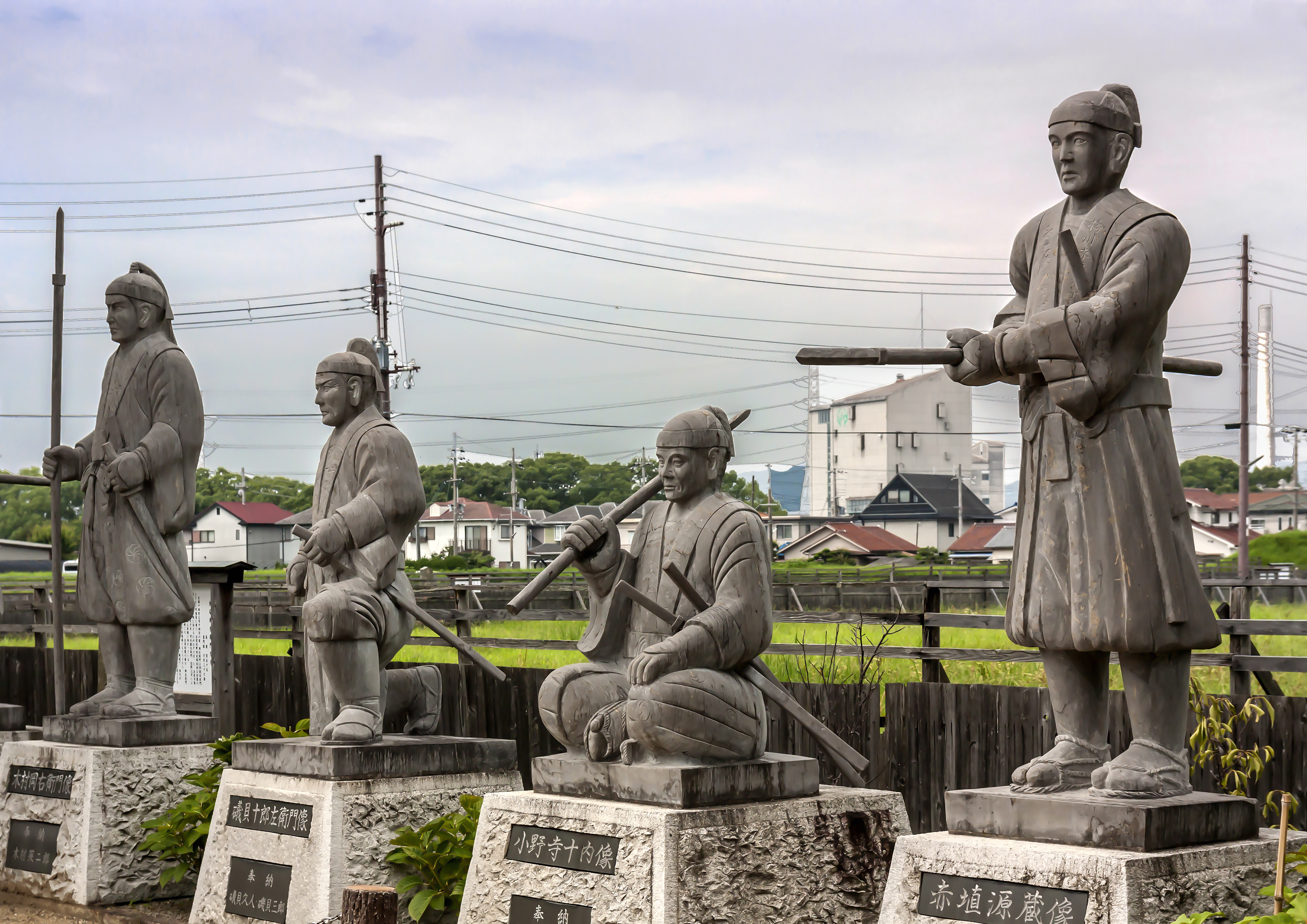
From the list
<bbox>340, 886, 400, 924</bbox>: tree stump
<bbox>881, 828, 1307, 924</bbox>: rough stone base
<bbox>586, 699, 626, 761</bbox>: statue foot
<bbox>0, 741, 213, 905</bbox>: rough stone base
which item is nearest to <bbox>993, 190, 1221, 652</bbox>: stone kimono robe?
<bbox>881, 828, 1307, 924</bbox>: rough stone base

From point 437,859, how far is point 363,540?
1.39m

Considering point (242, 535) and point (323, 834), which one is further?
point (242, 535)

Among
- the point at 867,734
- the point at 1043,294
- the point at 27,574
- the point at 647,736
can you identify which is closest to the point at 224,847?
the point at 647,736

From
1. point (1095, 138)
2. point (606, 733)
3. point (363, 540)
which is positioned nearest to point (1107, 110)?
point (1095, 138)

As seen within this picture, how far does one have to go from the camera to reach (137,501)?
743 cm

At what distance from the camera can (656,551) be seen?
5.43 m

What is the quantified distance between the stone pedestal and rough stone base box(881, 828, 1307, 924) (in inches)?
100

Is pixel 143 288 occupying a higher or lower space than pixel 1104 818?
higher

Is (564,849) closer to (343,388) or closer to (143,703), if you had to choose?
(343,388)

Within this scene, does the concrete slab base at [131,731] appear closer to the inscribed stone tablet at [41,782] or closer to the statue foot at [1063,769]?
the inscribed stone tablet at [41,782]

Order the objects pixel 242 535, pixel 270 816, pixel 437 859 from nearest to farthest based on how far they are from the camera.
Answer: pixel 437 859 → pixel 270 816 → pixel 242 535

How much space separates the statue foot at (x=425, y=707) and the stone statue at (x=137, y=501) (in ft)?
4.82

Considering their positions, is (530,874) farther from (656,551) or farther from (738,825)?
(656,551)

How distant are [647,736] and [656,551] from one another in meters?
0.75
